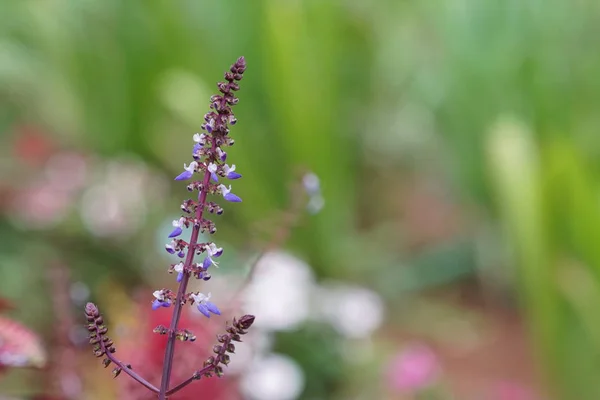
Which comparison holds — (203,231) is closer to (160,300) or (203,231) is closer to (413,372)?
(160,300)

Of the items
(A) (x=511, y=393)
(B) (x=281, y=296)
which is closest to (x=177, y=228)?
(B) (x=281, y=296)

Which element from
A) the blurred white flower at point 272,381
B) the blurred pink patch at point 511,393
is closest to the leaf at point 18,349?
the blurred white flower at point 272,381

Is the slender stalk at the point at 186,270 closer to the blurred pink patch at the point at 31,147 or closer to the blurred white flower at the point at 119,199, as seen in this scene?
the blurred white flower at the point at 119,199

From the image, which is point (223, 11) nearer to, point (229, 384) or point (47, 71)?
point (47, 71)

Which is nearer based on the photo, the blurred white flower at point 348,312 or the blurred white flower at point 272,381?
the blurred white flower at point 272,381

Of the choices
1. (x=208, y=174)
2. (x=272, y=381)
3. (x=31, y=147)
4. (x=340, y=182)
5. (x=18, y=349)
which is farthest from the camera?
(x=31, y=147)

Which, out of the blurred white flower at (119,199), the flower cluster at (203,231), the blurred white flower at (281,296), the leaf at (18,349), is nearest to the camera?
the flower cluster at (203,231)
